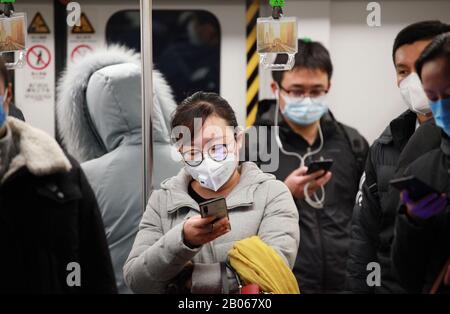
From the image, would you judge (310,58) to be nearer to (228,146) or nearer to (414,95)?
(414,95)

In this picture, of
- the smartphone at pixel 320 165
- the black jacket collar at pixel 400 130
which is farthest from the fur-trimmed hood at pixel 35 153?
the black jacket collar at pixel 400 130

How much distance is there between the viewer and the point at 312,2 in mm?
3463

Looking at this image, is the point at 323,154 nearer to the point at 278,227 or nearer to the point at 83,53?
the point at 278,227

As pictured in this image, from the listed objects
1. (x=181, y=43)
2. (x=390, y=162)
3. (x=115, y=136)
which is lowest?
(x=390, y=162)

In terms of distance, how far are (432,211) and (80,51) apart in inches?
75.4

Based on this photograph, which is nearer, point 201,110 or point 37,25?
point 201,110

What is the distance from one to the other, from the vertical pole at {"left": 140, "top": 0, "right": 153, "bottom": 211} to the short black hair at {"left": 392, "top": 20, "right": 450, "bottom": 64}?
48.2 inches

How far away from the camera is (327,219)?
338cm

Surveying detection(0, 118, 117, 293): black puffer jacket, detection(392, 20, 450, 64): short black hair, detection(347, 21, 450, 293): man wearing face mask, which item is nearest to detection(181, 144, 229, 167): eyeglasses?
detection(0, 118, 117, 293): black puffer jacket

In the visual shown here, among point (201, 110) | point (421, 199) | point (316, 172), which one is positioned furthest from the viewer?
point (316, 172)

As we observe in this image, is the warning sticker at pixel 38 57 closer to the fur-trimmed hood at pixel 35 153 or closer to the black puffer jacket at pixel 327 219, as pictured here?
the fur-trimmed hood at pixel 35 153

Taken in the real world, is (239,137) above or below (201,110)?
below

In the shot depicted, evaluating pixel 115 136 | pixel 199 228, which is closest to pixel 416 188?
pixel 199 228
